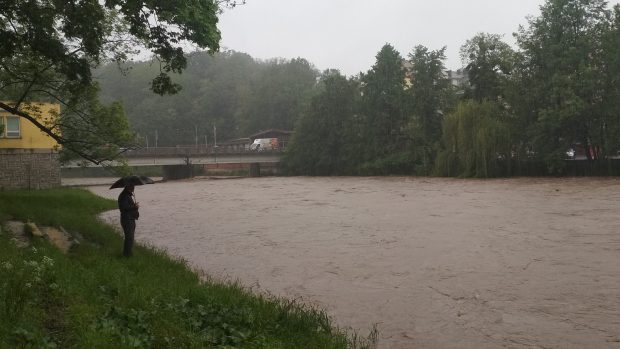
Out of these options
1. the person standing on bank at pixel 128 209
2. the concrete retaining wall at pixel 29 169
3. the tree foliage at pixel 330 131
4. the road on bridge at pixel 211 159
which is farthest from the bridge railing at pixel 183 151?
the person standing on bank at pixel 128 209

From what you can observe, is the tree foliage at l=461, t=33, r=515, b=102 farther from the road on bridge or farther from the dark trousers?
the dark trousers

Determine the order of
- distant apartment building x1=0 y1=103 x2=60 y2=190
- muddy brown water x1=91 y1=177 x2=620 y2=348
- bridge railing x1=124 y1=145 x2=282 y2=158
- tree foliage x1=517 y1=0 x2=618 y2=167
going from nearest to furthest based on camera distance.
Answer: muddy brown water x1=91 y1=177 x2=620 y2=348, distant apartment building x1=0 y1=103 x2=60 y2=190, tree foliage x1=517 y1=0 x2=618 y2=167, bridge railing x1=124 y1=145 x2=282 y2=158

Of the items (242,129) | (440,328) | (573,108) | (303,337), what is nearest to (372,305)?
(440,328)

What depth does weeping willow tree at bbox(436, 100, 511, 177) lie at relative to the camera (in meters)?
48.7

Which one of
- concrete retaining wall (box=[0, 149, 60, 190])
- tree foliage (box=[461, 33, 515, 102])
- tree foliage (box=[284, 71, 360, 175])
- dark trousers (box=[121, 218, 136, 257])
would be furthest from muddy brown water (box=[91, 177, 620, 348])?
tree foliage (box=[284, 71, 360, 175])

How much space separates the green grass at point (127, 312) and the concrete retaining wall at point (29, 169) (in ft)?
97.8

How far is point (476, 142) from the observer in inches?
1938

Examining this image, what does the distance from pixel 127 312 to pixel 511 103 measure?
4962cm

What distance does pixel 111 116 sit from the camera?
15.7 meters

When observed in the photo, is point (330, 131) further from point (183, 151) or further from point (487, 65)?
point (487, 65)

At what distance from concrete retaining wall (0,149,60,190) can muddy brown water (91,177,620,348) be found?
1403cm

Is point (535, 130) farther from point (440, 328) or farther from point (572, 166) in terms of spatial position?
point (440, 328)

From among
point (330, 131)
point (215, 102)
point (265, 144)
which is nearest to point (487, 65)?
point (330, 131)

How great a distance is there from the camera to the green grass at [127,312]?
17.2ft
